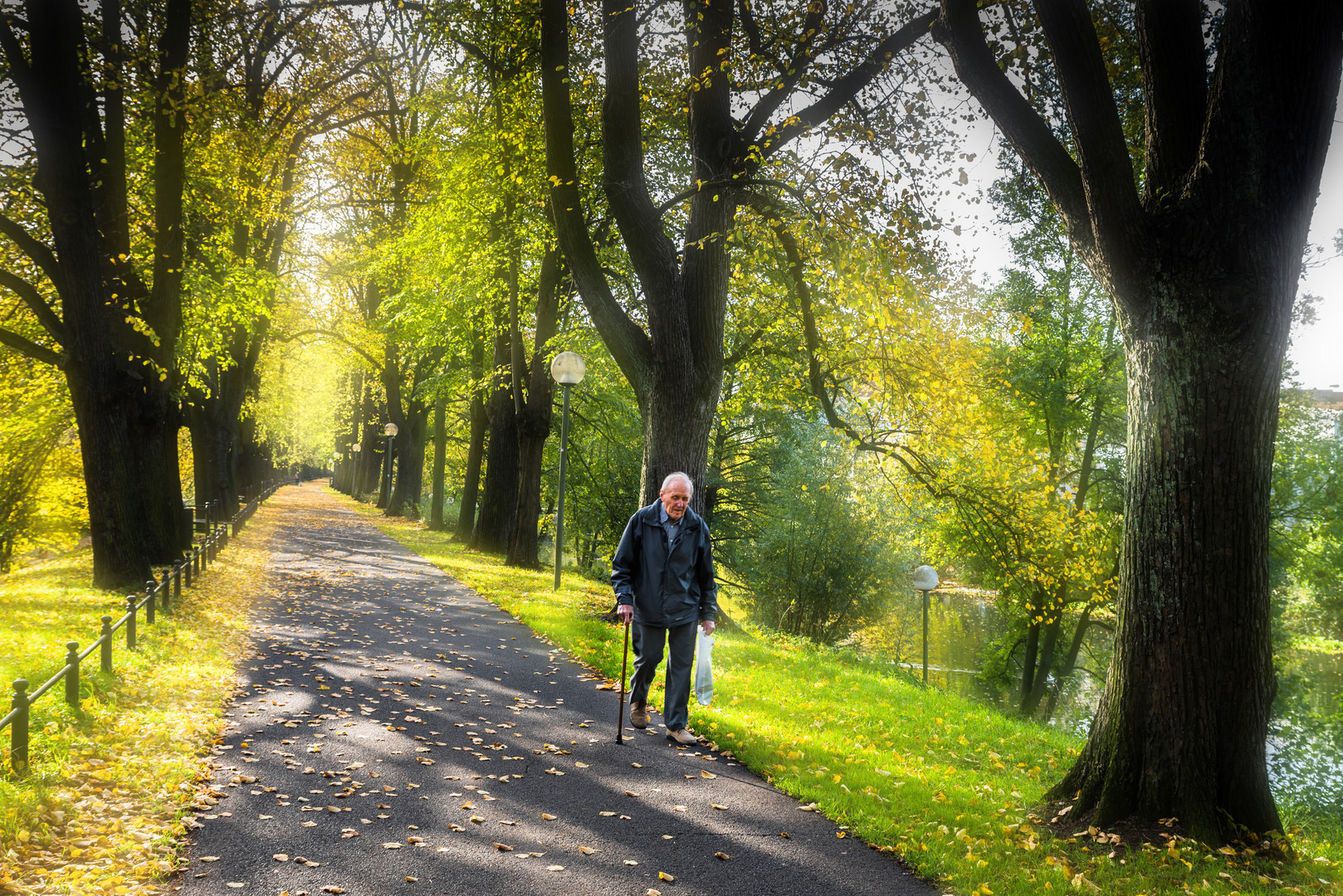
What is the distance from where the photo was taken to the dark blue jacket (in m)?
6.29

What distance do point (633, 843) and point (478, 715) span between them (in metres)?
2.93

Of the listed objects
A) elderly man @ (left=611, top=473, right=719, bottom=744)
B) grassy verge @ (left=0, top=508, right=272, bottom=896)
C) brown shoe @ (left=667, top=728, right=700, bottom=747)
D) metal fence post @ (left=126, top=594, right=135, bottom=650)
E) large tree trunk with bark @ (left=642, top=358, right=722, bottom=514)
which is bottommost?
grassy verge @ (left=0, top=508, right=272, bottom=896)

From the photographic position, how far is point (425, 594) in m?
13.9

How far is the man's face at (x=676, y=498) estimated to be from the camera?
20.5 feet

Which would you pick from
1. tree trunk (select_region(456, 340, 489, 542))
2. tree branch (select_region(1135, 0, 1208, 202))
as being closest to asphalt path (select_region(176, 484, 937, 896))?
tree branch (select_region(1135, 0, 1208, 202))

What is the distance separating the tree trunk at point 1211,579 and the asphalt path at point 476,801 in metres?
1.71

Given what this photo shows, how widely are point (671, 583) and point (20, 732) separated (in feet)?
13.6

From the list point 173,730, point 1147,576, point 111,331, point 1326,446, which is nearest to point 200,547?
point 111,331

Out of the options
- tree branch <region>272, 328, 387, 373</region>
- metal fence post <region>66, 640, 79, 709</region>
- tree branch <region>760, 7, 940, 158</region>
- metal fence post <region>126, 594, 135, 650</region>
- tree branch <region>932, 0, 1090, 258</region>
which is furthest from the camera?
tree branch <region>272, 328, 387, 373</region>

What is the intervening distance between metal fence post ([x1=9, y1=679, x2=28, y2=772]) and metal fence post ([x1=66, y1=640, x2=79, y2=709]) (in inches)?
44.5

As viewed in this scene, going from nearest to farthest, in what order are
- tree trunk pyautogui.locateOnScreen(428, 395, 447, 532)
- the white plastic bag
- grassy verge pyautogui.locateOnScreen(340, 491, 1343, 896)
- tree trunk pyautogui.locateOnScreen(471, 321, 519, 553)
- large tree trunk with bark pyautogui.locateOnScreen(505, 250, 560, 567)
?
grassy verge pyautogui.locateOnScreen(340, 491, 1343, 896), the white plastic bag, large tree trunk with bark pyautogui.locateOnScreen(505, 250, 560, 567), tree trunk pyautogui.locateOnScreen(471, 321, 519, 553), tree trunk pyautogui.locateOnScreen(428, 395, 447, 532)

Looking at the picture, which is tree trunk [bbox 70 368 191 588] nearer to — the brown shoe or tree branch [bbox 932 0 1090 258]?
the brown shoe

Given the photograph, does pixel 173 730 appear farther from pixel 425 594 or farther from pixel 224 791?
pixel 425 594

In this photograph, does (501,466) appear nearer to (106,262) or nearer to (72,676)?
(106,262)
